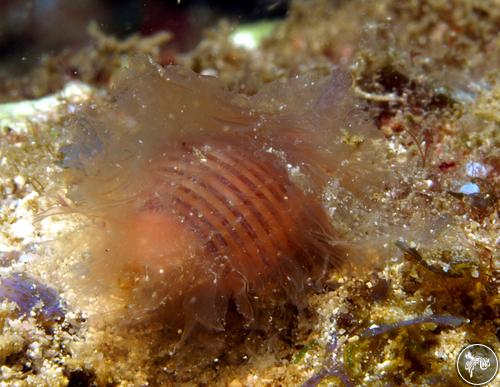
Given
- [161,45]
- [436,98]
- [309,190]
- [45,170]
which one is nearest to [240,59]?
[161,45]

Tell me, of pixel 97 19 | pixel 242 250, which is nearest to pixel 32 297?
pixel 242 250

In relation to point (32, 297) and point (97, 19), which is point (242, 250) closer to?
point (32, 297)

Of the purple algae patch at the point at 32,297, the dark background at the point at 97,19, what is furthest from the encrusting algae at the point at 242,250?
the dark background at the point at 97,19

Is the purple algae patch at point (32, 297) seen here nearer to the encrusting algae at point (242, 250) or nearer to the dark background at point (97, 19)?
the encrusting algae at point (242, 250)

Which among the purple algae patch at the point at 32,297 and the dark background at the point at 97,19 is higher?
the dark background at the point at 97,19

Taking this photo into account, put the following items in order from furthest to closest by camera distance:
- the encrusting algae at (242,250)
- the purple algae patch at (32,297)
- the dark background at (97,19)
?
1. the dark background at (97,19)
2. the purple algae patch at (32,297)
3. the encrusting algae at (242,250)

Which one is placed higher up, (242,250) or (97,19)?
(97,19)

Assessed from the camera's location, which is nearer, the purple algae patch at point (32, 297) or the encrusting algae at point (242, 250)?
the encrusting algae at point (242, 250)
